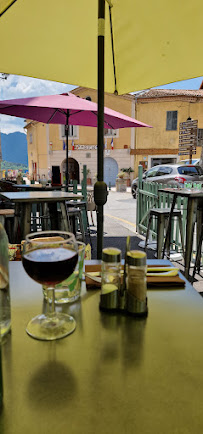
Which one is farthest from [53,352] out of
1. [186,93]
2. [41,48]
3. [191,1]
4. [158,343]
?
[186,93]

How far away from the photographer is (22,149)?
416 feet

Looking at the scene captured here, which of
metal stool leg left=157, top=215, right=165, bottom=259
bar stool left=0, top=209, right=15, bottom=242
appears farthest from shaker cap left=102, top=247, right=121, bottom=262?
metal stool leg left=157, top=215, right=165, bottom=259

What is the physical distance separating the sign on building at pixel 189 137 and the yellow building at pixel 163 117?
7.74 ft

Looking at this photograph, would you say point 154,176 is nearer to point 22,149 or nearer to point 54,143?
point 54,143

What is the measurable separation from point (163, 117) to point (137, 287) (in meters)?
21.2

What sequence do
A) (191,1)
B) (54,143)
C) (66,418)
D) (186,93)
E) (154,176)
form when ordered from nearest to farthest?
1. (66,418)
2. (191,1)
3. (154,176)
4. (186,93)
5. (54,143)

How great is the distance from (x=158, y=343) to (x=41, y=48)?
2.39 m

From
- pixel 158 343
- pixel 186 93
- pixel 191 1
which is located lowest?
pixel 158 343

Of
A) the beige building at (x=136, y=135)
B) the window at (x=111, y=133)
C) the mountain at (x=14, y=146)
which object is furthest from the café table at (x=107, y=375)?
the mountain at (x=14, y=146)

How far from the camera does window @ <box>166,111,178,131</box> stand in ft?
65.6

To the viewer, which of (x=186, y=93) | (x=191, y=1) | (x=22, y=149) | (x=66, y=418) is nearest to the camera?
(x=66, y=418)

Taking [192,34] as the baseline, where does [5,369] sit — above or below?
below

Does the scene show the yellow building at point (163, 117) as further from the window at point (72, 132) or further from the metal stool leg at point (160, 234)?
the metal stool leg at point (160, 234)

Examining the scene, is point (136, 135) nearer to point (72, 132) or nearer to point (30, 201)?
point (72, 132)
